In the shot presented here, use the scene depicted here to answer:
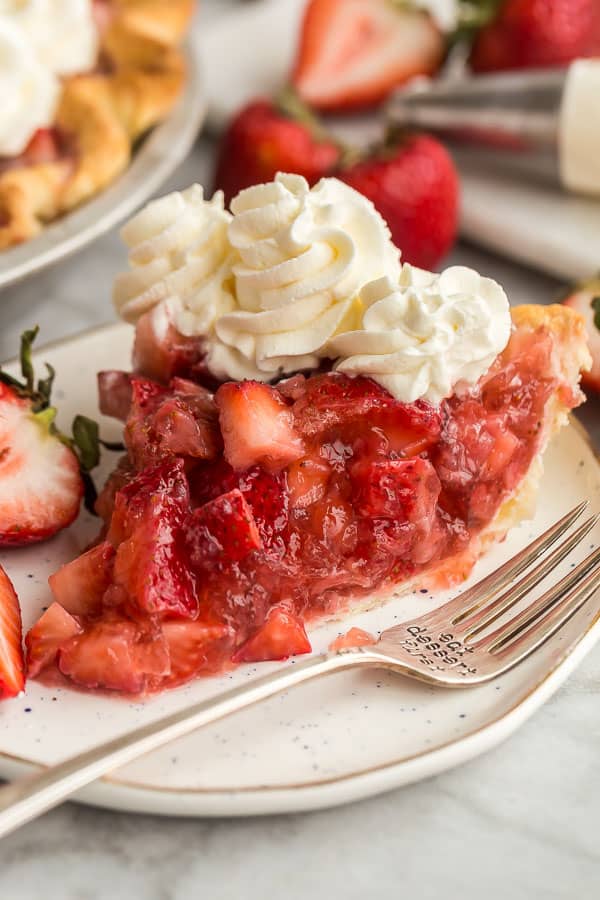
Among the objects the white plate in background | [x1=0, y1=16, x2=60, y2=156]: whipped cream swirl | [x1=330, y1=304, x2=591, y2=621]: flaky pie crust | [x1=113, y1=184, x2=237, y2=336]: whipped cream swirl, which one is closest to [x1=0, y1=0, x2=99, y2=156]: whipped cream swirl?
[x1=0, y1=16, x2=60, y2=156]: whipped cream swirl

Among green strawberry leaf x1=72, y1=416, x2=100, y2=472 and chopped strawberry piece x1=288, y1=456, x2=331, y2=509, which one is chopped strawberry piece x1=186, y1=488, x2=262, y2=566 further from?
green strawberry leaf x1=72, y1=416, x2=100, y2=472

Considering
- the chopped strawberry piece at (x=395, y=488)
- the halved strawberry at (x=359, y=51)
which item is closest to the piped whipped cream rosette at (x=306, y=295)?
the chopped strawberry piece at (x=395, y=488)

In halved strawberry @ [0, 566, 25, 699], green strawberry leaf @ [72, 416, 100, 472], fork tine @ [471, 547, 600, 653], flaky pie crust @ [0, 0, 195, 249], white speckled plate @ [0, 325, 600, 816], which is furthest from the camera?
flaky pie crust @ [0, 0, 195, 249]

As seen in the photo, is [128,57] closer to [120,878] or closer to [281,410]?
[281,410]

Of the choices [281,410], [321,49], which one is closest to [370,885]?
[281,410]

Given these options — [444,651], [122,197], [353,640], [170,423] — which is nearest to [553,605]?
[444,651]
